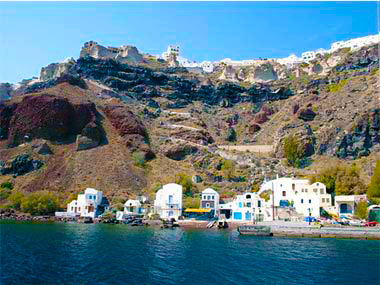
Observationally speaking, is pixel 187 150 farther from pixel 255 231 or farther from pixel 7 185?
pixel 255 231

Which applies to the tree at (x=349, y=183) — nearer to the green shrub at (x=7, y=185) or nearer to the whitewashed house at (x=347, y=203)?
the whitewashed house at (x=347, y=203)

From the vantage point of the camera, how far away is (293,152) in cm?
10412

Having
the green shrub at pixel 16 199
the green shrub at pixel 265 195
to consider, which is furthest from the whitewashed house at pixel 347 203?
the green shrub at pixel 16 199

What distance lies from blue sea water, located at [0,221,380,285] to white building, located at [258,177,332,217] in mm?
19376

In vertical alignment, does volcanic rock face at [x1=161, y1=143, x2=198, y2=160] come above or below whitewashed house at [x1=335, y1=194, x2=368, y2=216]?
above

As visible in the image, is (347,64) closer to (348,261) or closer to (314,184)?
(314,184)

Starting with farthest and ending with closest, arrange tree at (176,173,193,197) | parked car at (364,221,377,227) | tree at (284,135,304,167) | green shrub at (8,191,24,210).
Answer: tree at (284,135,304,167)
tree at (176,173,193,197)
green shrub at (8,191,24,210)
parked car at (364,221,377,227)

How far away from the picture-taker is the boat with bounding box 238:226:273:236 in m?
58.3

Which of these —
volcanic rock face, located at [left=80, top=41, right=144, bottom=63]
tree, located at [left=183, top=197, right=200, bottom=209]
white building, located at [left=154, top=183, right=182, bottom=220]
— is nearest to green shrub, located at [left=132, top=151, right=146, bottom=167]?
white building, located at [left=154, top=183, right=182, bottom=220]

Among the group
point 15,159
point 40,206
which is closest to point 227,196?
point 40,206

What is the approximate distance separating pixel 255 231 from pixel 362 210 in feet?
78.5

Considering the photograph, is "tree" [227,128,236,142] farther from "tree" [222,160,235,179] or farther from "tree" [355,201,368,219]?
"tree" [355,201,368,219]

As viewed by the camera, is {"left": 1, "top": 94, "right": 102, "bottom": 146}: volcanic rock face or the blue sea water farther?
{"left": 1, "top": 94, "right": 102, "bottom": 146}: volcanic rock face

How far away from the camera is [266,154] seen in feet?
380
